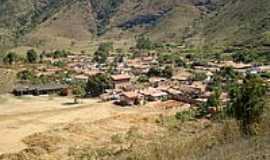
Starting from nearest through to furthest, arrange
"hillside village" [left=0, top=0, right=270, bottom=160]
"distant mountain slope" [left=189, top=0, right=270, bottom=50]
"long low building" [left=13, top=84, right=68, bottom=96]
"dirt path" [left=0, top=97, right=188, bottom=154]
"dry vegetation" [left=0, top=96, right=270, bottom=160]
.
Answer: "dry vegetation" [left=0, top=96, right=270, bottom=160]
"hillside village" [left=0, top=0, right=270, bottom=160]
"dirt path" [left=0, top=97, right=188, bottom=154]
"long low building" [left=13, top=84, right=68, bottom=96]
"distant mountain slope" [left=189, top=0, right=270, bottom=50]

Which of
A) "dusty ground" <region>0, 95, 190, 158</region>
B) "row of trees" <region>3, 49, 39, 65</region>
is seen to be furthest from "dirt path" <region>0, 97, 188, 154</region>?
"row of trees" <region>3, 49, 39, 65</region>

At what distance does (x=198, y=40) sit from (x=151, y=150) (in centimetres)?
11207

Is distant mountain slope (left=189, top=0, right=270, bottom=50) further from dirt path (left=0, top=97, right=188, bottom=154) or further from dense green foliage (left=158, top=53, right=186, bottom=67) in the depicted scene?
dirt path (left=0, top=97, right=188, bottom=154)

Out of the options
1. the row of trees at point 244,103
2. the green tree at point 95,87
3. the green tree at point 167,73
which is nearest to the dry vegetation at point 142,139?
the row of trees at point 244,103

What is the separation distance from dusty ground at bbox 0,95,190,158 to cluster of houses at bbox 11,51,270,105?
279cm

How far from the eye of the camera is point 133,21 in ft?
538

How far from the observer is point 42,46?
137 meters

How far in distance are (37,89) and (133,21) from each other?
333ft

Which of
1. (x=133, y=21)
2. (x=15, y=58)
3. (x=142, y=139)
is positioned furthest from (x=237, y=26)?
(x=142, y=139)

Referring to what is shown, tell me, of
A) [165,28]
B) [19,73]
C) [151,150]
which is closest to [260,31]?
[165,28]

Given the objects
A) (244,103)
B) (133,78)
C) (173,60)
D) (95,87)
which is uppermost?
(173,60)

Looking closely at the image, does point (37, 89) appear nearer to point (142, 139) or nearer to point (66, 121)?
point (66, 121)

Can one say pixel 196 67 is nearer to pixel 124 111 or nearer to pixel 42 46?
pixel 124 111

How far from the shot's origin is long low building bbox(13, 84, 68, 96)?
2544 inches
